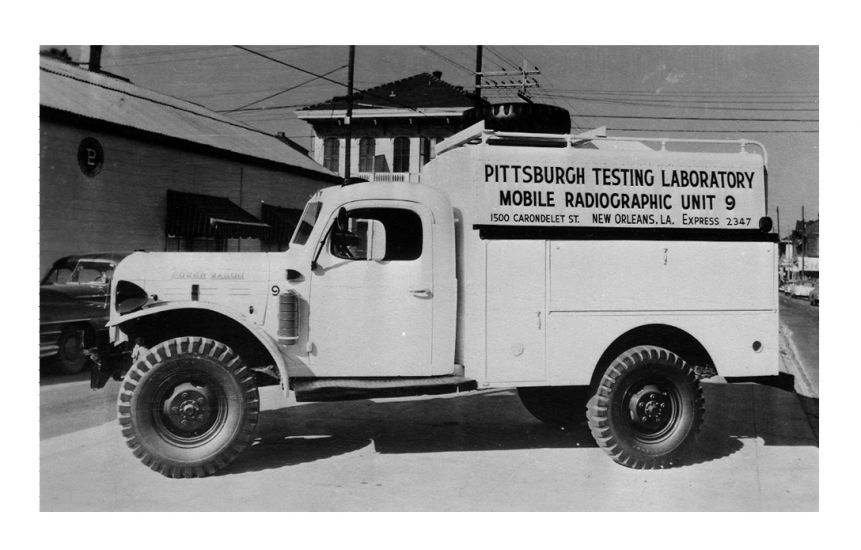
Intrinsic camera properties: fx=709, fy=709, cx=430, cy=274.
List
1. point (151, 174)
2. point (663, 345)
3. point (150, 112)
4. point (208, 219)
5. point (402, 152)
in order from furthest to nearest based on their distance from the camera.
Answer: point (402, 152) < point (208, 219) < point (151, 174) < point (150, 112) < point (663, 345)

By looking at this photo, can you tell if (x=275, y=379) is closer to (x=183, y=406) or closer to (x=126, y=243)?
(x=183, y=406)

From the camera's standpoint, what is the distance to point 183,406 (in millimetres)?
5230

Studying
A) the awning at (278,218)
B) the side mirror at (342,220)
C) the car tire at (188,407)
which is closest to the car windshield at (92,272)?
the awning at (278,218)

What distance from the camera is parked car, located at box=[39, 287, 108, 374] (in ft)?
25.5

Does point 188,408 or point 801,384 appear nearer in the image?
point 188,408

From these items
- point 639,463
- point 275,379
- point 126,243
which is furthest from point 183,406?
point 126,243

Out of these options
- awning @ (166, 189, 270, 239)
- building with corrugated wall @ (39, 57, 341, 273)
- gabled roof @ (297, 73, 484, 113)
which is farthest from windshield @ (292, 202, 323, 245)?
awning @ (166, 189, 270, 239)

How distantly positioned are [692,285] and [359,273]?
2.67 metres

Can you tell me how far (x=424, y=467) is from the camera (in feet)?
18.4

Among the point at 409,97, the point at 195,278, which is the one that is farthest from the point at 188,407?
the point at 409,97

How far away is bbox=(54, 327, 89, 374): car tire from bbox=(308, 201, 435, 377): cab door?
13.1ft

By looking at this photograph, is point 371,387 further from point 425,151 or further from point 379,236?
point 425,151

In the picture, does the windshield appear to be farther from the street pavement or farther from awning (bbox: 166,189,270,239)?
awning (bbox: 166,189,270,239)

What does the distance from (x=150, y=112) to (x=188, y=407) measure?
5.05 meters
